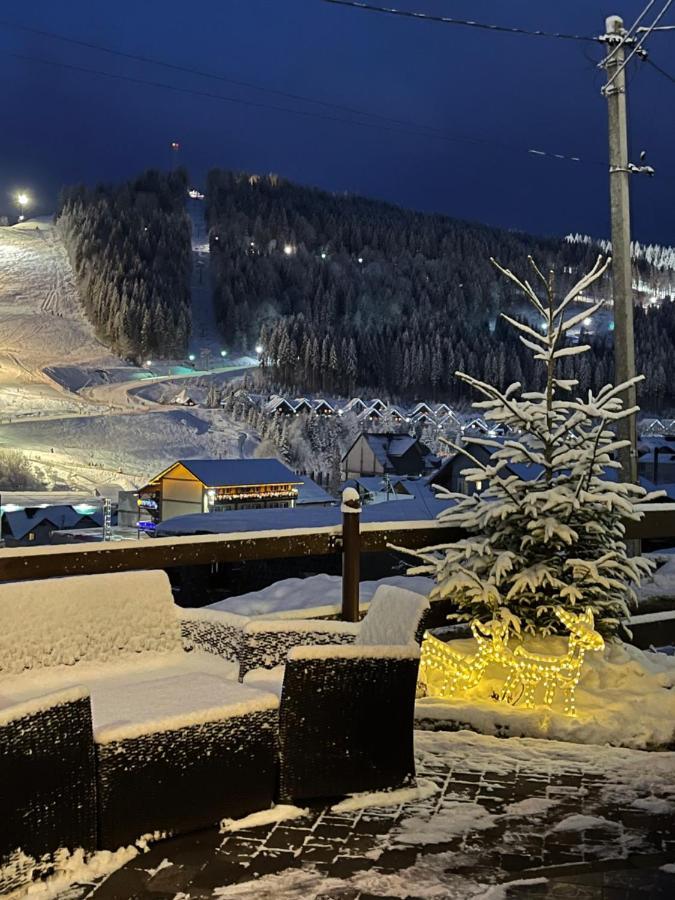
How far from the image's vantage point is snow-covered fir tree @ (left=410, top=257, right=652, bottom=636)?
4211mm

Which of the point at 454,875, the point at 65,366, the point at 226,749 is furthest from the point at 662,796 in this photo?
the point at 65,366

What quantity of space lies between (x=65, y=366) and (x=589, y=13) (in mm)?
57511

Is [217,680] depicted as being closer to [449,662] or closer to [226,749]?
[226,749]

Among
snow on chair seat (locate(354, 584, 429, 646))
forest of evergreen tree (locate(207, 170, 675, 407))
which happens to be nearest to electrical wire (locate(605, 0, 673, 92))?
snow on chair seat (locate(354, 584, 429, 646))

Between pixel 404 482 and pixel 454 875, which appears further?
pixel 404 482

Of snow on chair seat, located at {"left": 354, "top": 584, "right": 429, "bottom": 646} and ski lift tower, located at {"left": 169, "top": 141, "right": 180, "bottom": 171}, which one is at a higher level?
ski lift tower, located at {"left": 169, "top": 141, "right": 180, "bottom": 171}

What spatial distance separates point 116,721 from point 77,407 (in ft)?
163

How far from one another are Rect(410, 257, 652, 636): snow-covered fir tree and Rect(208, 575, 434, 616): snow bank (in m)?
0.51

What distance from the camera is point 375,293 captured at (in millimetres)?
83188

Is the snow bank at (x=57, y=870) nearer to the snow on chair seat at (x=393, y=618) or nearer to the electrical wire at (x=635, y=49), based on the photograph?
Answer: the snow on chair seat at (x=393, y=618)

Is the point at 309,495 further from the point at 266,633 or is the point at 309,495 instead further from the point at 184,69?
the point at 266,633

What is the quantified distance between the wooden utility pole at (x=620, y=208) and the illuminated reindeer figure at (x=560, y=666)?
2411mm

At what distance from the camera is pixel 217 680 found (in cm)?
304

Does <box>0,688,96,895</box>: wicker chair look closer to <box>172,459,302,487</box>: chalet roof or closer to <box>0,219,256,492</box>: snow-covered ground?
<box>172,459,302,487</box>: chalet roof
